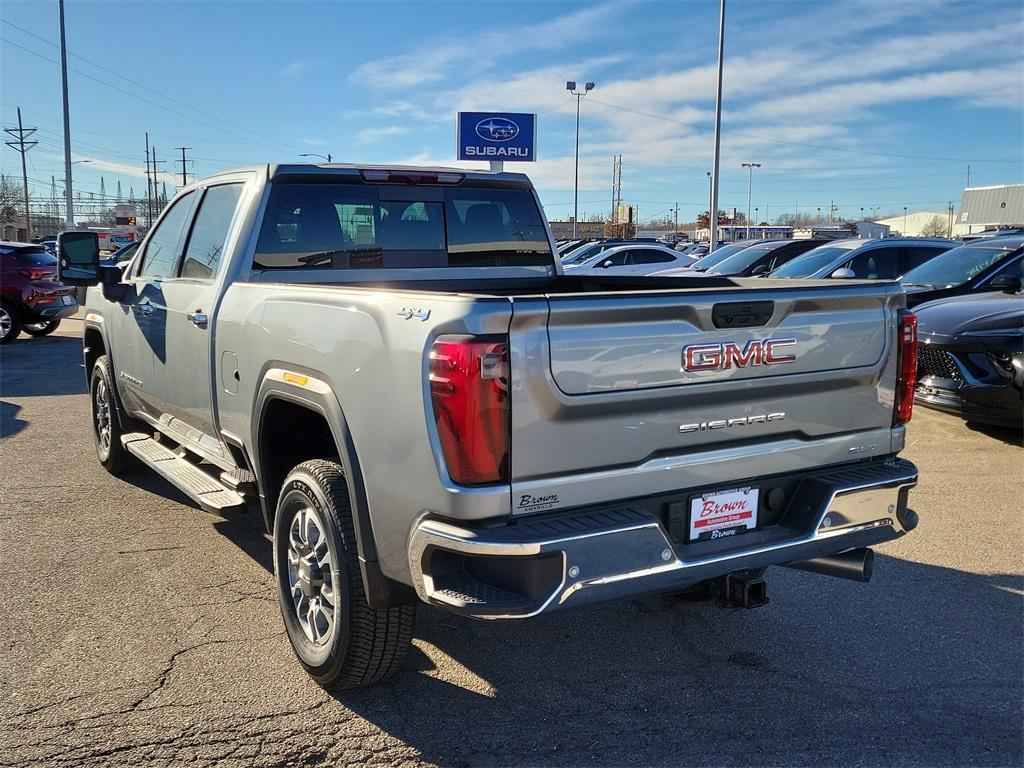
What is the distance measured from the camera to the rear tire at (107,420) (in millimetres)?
6285

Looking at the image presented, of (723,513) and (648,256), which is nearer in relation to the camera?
(723,513)

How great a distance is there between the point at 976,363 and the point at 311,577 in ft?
20.1

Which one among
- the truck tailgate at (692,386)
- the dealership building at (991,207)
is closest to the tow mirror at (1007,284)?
the truck tailgate at (692,386)

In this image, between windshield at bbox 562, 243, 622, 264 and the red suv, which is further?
windshield at bbox 562, 243, 622, 264

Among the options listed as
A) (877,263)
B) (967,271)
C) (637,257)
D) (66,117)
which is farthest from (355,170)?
(66,117)

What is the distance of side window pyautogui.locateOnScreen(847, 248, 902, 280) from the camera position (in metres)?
13.2

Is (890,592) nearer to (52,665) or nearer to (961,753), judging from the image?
(961,753)

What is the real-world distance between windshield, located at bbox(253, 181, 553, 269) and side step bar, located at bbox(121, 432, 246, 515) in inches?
45.6

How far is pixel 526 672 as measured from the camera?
3664 millimetres

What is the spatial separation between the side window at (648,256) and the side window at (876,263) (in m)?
9.77

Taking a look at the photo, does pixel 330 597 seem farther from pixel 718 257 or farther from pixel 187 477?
pixel 718 257

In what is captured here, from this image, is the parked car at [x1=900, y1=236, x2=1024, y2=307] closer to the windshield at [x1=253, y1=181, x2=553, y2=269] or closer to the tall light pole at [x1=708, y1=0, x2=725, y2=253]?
the windshield at [x1=253, y1=181, x2=553, y2=269]

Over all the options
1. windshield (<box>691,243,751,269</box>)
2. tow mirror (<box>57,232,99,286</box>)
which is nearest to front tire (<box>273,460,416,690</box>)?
tow mirror (<box>57,232,99,286</box>)

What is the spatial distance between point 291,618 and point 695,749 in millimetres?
1707
